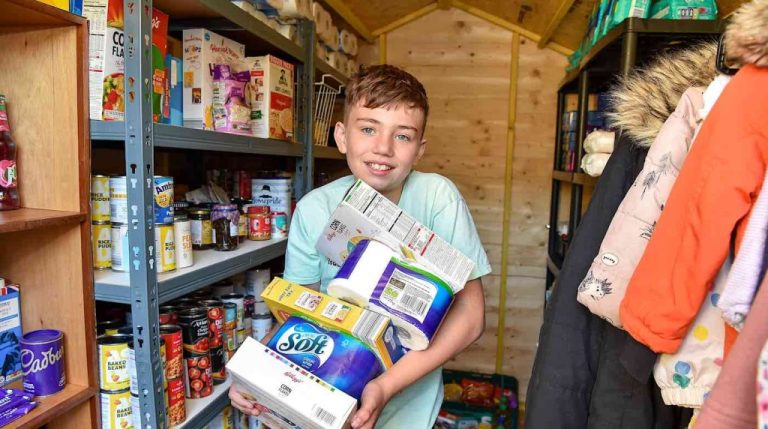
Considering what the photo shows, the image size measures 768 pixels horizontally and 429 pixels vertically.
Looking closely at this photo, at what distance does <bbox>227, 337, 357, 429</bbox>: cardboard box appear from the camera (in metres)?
0.87

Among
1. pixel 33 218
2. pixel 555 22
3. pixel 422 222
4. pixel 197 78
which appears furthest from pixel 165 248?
pixel 555 22

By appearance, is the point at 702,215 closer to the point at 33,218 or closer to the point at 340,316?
the point at 340,316

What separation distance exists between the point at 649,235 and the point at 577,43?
7.85 ft

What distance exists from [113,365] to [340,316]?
25.1 inches

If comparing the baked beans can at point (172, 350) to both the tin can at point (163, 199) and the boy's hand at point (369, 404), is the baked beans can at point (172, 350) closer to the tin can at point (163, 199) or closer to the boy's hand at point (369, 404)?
the tin can at point (163, 199)

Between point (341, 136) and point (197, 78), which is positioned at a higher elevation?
point (197, 78)

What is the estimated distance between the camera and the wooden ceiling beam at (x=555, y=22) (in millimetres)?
2484

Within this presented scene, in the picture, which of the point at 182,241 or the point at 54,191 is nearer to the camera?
the point at 54,191

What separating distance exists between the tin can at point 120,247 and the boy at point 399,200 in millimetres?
396

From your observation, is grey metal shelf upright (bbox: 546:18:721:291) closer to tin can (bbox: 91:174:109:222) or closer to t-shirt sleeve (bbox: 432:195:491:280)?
t-shirt sleeve (bbox: 432:195:491:280)

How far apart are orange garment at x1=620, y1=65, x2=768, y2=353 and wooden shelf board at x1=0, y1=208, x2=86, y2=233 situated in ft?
3.69

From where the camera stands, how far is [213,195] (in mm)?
1878

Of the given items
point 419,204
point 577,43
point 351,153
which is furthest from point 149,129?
point 577,43

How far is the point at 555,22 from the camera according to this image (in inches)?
107
